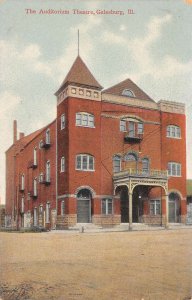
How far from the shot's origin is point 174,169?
28.8 metres

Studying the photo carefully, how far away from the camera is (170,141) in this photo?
1085 inches

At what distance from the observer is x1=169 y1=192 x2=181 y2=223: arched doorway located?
97.3ft

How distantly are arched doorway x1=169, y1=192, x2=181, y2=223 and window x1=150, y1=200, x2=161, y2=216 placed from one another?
1.02m

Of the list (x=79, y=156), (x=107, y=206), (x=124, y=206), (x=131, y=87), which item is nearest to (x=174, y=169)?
(x=124, y=206)

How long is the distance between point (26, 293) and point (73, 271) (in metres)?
1.96

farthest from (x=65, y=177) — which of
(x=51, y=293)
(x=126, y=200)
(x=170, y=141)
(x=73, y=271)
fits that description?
(x=51, y=293)

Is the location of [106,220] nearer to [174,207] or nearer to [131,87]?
[174,207]

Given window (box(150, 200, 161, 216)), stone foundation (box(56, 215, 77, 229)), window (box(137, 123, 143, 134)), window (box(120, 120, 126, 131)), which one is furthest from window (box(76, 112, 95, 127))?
window (box(150, 200, 161, 216))

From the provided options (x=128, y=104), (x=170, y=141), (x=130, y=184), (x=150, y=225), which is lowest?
(x=150, y=225)

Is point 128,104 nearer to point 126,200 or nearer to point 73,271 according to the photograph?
point 126,200

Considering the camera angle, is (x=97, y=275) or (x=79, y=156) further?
(x=79, y=156)

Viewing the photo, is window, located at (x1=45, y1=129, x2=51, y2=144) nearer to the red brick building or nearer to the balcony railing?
the red brick building

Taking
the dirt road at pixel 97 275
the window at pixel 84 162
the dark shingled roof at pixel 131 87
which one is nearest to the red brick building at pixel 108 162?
the window at pixel 84 162

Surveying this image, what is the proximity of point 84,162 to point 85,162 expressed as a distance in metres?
0.07
